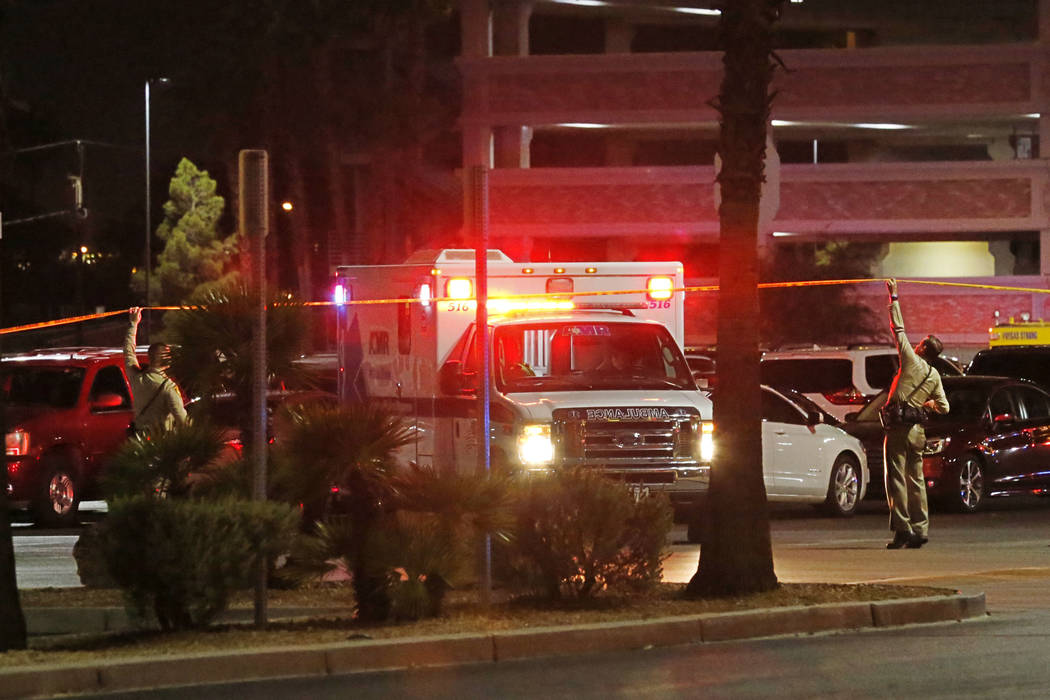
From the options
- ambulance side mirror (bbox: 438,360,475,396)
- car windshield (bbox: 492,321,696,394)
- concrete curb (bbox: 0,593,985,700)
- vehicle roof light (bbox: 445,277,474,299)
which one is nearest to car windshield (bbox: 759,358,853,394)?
car windshield (bbox: 492,321,696,394)

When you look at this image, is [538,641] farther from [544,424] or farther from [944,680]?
[544,424]

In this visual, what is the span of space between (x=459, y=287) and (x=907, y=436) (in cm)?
477

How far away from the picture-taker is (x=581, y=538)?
10.9 meters

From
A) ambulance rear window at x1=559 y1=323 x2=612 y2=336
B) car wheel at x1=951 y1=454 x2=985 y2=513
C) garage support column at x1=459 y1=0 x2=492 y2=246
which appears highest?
garage support column at x1=459 y1=0 x2=492 y2=246

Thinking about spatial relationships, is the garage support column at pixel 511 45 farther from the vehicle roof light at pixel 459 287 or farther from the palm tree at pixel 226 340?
the palm tree at pixel 226 340

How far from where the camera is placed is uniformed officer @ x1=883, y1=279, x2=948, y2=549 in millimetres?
15312

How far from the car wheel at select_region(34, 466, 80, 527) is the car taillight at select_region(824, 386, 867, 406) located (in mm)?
Result: 9580

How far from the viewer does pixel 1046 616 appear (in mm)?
11211

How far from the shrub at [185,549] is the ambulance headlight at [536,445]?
229 inches

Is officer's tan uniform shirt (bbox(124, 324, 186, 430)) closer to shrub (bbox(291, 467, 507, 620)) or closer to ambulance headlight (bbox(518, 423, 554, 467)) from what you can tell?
ambulance headlight (bbox(518, 423, 554, 467))

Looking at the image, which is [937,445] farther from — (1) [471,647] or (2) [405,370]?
(1) [471,647]

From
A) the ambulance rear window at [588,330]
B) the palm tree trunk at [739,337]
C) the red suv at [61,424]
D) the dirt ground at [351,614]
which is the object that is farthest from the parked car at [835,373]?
the palm tree trunk at [739,337]

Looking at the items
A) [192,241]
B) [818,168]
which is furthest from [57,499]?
[192,241]

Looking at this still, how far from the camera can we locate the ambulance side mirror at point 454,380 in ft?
53.0
